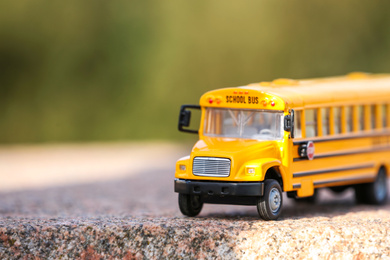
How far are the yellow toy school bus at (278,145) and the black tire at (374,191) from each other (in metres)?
0.04

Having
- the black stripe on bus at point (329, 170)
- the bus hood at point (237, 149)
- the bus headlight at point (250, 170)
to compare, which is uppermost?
the bus hood at point (237, 149)

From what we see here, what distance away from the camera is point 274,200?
11094 millimetres

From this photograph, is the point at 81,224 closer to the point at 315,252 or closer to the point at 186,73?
the point at 315,252

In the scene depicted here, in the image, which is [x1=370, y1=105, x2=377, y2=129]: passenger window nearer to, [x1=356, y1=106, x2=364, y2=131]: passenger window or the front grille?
[x1=356, y1=106, x2=364, y2=131]: passenger window

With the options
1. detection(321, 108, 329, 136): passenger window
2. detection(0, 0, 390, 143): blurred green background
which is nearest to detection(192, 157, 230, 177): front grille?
detection(321, 108, 329, 136): passenger window

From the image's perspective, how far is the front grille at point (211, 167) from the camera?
418 inches

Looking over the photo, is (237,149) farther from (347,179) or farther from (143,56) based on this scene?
(143,56)

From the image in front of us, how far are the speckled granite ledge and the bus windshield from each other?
6.91ft

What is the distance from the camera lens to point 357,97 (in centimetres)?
1405

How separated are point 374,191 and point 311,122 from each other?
10.1 feet

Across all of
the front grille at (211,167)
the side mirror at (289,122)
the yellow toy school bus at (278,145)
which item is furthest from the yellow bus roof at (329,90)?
the front grille at (211,167)

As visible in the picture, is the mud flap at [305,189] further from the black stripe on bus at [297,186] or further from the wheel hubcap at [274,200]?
the wheel hubcap at [274,200]

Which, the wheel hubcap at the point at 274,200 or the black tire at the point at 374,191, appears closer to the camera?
the wheel hubcap at the point at 274,200

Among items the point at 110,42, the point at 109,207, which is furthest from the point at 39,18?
the point at 109,207
